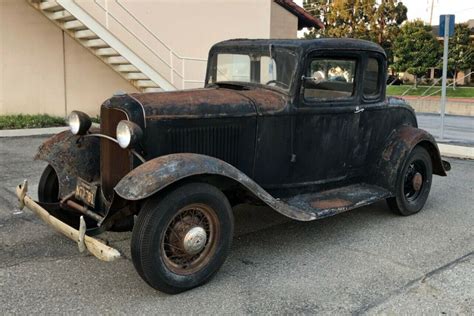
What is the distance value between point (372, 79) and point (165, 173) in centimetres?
283

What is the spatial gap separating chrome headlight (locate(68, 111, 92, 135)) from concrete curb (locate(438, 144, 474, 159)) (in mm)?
7341

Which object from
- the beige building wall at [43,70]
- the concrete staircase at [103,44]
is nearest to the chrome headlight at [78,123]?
the concrete staircase at [103,44]

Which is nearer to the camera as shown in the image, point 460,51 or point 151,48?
point 151,48

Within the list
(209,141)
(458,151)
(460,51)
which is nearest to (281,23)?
(458,151)

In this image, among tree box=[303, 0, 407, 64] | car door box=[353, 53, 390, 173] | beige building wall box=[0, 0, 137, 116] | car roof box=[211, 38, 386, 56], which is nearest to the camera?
car roof box=[211, 38, 386, 56]

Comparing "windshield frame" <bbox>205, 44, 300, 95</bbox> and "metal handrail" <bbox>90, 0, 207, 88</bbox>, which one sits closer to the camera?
"windshield frame" <bbox>205, 44, 300, 95</bbox>

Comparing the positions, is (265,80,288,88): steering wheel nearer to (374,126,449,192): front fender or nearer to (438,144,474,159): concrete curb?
(374,126,449,192): front fender

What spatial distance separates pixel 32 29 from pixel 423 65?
2494 cm

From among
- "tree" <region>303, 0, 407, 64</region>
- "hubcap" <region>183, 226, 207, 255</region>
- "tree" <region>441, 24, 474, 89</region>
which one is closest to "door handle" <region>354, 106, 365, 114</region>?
"hubcap" <region>183, 226, 207, 255</region>

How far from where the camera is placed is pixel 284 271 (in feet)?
12.6

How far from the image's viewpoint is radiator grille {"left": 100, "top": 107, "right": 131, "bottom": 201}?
3.79 meters

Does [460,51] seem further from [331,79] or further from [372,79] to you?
[331,79]

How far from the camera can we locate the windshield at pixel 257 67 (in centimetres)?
444

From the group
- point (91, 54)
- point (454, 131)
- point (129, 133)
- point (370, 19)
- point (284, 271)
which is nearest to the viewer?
point (129, 133)
